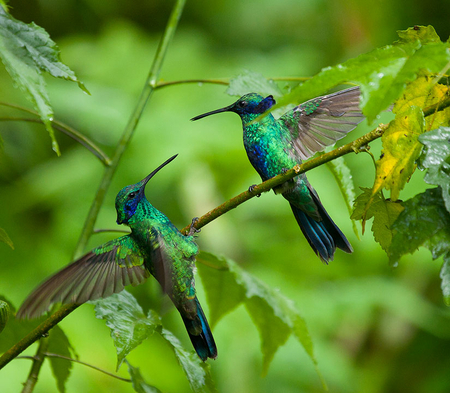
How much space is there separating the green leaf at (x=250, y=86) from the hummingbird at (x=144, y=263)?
0.32 metres

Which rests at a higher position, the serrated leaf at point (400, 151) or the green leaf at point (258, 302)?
the serrated leaf at point (400, 151)

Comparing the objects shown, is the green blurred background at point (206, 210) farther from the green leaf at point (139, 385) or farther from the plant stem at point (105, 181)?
the plant stem at point (105, 181)

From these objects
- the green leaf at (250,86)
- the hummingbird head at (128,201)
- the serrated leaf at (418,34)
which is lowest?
the hummingbird head at (128,201)

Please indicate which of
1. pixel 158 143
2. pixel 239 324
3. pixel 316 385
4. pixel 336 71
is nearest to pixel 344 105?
pixel 336 71

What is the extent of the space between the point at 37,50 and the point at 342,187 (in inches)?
34.3

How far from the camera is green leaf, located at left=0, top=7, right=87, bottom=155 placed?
1035mm

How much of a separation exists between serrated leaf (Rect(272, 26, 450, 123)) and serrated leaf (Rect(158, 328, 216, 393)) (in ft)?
2.57

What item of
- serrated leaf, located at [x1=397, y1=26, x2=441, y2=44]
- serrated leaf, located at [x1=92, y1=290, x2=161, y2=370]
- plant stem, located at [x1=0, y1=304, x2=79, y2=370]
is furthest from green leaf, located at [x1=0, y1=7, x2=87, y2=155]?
serrated leaf, located at [x1=397, y1=26, x2=441, y2=44]

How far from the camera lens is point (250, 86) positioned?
1.55 m

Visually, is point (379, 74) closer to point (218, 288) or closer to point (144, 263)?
point (144, 263)

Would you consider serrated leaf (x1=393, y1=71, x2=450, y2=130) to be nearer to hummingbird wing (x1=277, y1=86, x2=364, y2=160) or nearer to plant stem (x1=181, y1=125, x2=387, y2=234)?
plant stem (x1=181, y1=125, x2=387, y2=234)

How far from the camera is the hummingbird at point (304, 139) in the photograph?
1.61 meters

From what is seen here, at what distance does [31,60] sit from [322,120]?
0.93 m

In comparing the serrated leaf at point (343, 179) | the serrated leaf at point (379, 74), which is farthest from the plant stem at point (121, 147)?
the serrated leaf at point (379, 74)
